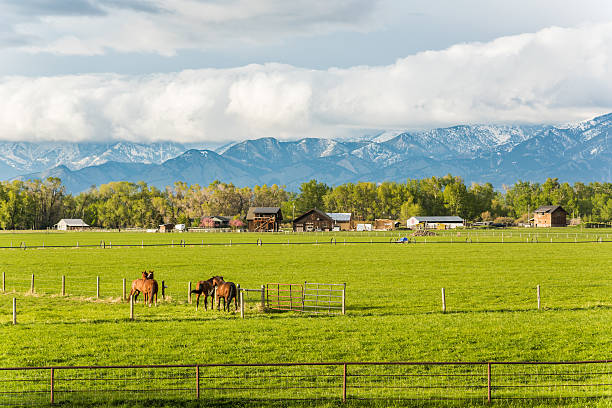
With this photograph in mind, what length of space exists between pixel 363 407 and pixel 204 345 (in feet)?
25.3

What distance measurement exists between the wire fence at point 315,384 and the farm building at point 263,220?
516 ft

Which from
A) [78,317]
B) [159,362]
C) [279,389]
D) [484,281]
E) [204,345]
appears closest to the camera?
[279,389]

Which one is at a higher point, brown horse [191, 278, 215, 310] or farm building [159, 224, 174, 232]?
farm building [159, 224, 174, 232]

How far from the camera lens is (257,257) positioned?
6344cm

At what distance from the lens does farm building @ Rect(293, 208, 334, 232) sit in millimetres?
178000

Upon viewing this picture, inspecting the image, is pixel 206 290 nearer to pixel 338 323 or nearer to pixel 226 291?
pixel 226 291

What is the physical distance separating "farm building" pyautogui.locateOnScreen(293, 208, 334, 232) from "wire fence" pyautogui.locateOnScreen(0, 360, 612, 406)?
522ft

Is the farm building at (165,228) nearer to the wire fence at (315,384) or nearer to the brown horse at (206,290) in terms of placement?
the brown horse at (206,290)

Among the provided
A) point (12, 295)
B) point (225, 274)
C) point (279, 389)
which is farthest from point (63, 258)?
point (279, 389)

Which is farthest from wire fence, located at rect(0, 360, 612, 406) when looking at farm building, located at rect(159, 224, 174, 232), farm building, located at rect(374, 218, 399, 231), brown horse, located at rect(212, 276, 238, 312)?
farm building, located at rect(374, 218, 399, 231)

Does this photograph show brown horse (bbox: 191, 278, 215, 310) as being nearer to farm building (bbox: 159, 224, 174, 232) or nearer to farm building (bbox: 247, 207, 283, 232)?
farm building (bbox: 247, 207, 283, 232)

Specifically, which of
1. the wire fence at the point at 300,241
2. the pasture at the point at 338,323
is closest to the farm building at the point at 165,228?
the wire fence at the point at 300,241

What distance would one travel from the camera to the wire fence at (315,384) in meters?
15.3

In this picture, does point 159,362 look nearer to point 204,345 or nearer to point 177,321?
point 204,345
